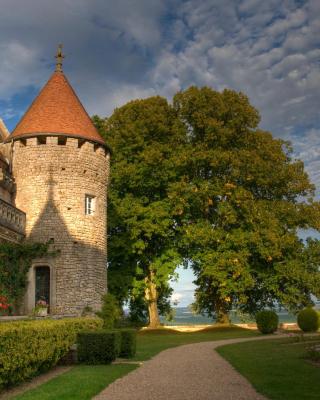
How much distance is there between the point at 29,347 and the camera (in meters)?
9.84

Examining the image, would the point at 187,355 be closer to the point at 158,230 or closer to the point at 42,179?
the point at 42,179

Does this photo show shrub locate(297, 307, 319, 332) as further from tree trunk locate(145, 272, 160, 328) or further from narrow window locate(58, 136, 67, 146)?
narrow window locate(58, 136, 67, 146)

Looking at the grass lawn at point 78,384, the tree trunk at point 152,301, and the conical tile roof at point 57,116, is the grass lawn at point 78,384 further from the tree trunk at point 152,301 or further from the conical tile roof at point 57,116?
the tree trunk at point 152,301

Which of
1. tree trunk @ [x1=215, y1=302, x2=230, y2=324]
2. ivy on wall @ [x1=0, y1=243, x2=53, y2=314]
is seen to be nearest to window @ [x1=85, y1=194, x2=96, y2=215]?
ivy on wall @ [x1=0, y1=243, x2=53, y2=314]

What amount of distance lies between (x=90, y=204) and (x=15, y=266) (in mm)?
4070

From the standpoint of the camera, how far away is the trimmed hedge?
8805 millimetres

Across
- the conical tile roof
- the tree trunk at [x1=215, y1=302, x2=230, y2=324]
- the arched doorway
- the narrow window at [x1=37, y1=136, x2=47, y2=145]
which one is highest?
the conical tile roof

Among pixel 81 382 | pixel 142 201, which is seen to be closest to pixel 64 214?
pixel 142 201

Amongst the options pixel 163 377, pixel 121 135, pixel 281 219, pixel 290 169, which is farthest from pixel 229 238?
pixel 163 377

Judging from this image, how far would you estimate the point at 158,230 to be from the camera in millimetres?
26781

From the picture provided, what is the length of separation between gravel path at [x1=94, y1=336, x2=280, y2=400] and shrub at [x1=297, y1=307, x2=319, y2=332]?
12.3 meters

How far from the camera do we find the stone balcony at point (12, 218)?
17.9 meters

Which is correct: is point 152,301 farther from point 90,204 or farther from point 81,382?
point 81,382

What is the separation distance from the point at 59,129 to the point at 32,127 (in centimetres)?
118
